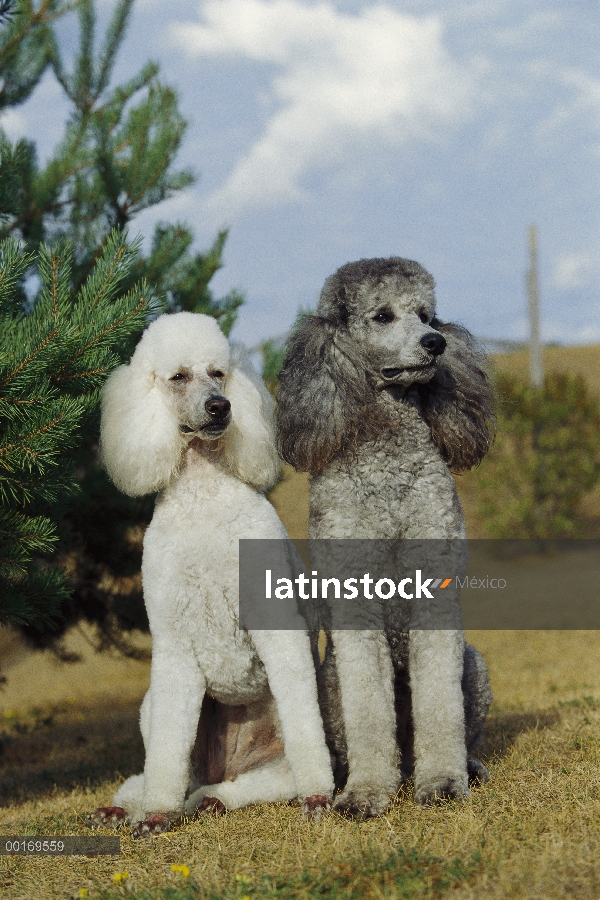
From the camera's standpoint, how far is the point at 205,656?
9.11 feet

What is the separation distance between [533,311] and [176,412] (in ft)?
49.5

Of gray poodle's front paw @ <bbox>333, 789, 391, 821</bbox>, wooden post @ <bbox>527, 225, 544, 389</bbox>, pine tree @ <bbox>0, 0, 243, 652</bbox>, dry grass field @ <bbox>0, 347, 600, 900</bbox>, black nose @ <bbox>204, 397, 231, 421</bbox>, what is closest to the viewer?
dry grass field @ <bbox>0, 347, 600, 900</bbox>

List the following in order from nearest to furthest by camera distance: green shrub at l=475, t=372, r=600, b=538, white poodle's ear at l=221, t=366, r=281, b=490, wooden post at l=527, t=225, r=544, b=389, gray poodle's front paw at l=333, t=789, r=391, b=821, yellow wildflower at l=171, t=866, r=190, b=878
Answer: yellow wildflower at l=171, t=866, r=190, b=878
gray poodle's front paw at l=333, t=789, r=391, b=821
white poodle's ear at l=221, t=366, r=281, b=490
green shrub at l=475, t=372, r=600, b=538
wooden post at l=527, t=225, r=544, b=389

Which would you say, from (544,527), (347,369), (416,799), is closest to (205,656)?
(416,799)

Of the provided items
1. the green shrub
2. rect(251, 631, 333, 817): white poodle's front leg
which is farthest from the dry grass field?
the green shrub

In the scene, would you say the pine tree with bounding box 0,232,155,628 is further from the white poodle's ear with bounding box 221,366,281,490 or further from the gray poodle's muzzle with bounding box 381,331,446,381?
the gray poodle's muzzle with bounding box 381,331,446,381

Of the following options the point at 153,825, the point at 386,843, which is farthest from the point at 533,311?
the point at 386,843

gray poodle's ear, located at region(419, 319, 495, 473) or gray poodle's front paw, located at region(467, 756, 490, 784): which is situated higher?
gray poodle's ear, located at region(419, 319, 495, 473)

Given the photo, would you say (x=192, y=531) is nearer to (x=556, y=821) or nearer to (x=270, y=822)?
(x=270, y=822)

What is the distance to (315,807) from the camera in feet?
8.43

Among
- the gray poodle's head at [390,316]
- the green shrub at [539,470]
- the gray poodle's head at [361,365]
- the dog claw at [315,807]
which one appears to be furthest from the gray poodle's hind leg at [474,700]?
the green shrub at [539,470]

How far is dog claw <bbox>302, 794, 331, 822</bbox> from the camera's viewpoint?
2.54m

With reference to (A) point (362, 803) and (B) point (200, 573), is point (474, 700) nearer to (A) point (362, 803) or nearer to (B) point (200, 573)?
(A) point (362, 803)

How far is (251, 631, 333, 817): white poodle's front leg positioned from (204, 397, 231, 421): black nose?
27.1 inches
